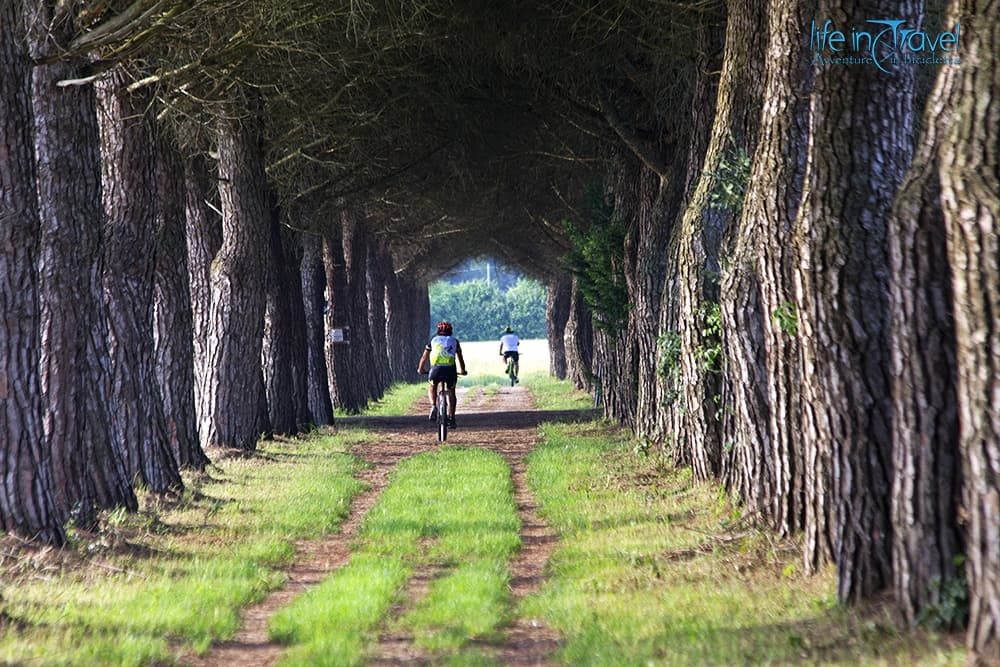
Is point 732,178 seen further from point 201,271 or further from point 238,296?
point 201,271

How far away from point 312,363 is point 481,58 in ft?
32.2

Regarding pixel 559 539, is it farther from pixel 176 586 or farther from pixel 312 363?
pixel 312 363

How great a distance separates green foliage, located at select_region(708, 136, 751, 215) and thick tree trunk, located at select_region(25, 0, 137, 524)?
566 centimetres

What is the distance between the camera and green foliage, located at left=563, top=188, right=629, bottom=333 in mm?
23109

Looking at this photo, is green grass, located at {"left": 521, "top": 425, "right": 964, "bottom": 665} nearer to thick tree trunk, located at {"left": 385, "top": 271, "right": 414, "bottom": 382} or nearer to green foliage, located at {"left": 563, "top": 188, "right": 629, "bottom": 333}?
green foliage, located at {"left": 563, "top": 188, "right": 629, "bottom": 333}

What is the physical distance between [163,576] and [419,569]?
1.81 meters

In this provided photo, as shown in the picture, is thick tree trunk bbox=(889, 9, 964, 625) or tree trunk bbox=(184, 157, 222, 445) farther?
tree trunk bbox=(184, 157, 222, 445)

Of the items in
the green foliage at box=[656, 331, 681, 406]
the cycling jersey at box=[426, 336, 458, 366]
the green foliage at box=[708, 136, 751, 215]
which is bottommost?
the green foliage at box=[656, 331, 681, 406]

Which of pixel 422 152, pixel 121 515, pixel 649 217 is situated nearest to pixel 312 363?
pixel 422 152

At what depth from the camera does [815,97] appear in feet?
28.2

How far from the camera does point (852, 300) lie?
26.3ft

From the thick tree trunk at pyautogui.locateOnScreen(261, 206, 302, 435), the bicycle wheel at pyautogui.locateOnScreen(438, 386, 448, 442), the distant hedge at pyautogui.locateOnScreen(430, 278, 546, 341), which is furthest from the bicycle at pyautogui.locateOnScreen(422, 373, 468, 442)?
the distant hedge at pyautogui.locateOnScreen(430, 278, 546, 341)

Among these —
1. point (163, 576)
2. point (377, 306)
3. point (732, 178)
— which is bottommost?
point (163, 576)

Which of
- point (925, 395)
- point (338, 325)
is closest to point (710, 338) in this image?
A: point (925, 395)
